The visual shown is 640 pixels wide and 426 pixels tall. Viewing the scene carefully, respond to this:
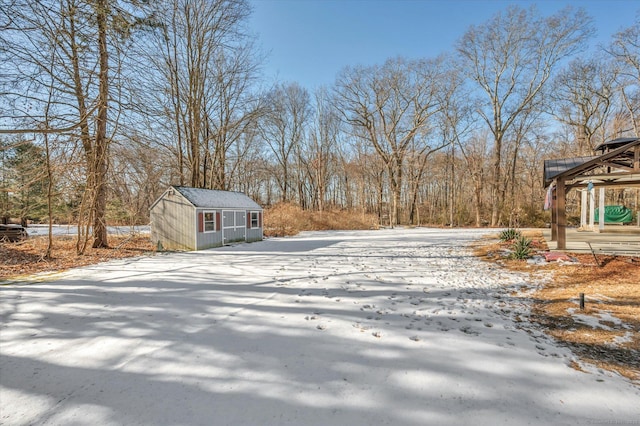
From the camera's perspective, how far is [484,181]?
29078 millimetres

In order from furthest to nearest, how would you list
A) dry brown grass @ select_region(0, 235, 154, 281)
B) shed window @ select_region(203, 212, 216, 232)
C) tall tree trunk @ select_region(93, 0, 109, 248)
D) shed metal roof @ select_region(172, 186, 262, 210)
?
1. shed window @ select_region(203, 212, 216, 232)
2. shed metal roof @ select_region(172, 186, 262, 210)
3. dry brown grass @ select_region(0, 235, 154, 281)
4. tall tree trunk @ select_region(93, 0, 109, 248)

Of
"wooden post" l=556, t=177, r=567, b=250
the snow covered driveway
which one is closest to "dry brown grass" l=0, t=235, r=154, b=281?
the snow covered driveway

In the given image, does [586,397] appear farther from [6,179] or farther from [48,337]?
[6,179]

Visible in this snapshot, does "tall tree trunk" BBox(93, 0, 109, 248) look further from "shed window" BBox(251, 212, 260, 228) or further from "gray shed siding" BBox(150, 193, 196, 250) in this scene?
"shed window" BBox(251, 212, 260, 228)

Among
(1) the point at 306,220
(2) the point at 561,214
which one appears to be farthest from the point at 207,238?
(2) the point at 561,214

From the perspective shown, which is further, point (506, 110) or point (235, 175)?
point (235, 175)

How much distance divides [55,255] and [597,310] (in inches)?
566

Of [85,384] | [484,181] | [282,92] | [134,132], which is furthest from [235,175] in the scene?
[85,384]

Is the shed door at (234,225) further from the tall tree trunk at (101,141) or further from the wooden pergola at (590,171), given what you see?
the wooden pergola at (590,171)

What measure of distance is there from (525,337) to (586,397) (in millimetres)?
1180

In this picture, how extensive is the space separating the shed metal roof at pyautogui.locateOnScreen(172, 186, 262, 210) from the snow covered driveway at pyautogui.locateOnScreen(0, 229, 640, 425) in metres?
7.02

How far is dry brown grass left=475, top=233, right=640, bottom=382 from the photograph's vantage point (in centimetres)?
313

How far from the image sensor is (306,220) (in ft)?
79.2

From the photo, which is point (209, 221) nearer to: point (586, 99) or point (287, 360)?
point (287, 360)
